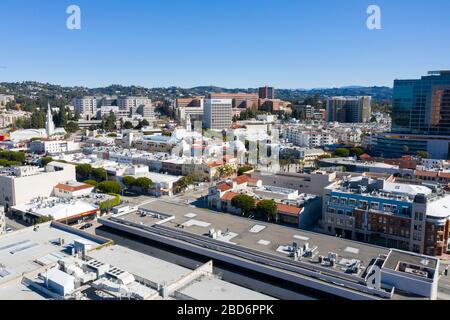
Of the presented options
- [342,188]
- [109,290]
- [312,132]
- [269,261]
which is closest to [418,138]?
[312,132]

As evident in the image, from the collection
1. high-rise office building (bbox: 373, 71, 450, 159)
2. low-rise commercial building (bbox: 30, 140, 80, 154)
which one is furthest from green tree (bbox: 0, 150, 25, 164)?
high-rise office building (bbox: 373, 71, 450, 159)

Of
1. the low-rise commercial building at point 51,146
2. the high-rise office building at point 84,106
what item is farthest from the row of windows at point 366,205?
the high-rise office building at point 84,106

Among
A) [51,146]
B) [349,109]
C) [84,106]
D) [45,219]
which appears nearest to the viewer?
[45,219]

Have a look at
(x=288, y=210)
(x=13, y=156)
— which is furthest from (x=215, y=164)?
(x=13, y=156)

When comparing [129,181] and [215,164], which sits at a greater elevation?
[215,164]

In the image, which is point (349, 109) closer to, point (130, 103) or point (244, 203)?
point (130, 103)

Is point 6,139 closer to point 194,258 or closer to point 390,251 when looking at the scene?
point 194,258

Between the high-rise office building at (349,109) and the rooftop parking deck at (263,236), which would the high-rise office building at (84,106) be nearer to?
the high-rise office building at (349,109)
